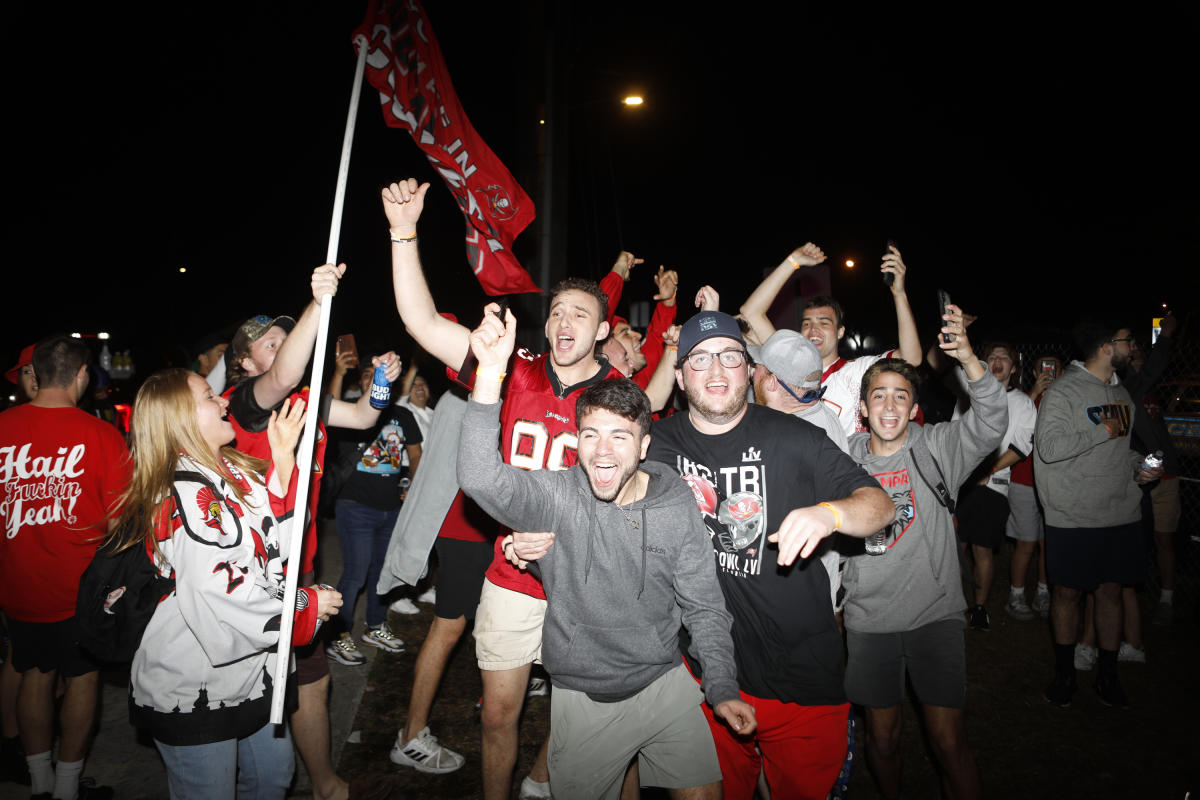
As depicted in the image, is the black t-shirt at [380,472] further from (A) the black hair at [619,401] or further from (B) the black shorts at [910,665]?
(B) the black shorts at [910,665]

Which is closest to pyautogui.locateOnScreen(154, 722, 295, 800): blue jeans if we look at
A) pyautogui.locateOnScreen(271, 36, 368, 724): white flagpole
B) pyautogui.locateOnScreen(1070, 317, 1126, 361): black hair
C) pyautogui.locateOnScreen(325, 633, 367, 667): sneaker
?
pyautogui.locateOnScreen(271, 36, 368, 724): white flagpole

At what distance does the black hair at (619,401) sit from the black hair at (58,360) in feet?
10.3

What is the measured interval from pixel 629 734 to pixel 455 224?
2124 cm

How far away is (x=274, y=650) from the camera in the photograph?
2.52 m

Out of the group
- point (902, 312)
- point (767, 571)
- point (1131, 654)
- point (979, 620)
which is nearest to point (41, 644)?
point (767, 571)

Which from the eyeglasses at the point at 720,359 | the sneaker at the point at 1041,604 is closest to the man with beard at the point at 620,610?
the eyeglasses at the point at 720,359

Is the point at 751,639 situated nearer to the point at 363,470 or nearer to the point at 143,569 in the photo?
the point at 143,569

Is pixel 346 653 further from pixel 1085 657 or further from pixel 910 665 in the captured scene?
pixel 1085 657

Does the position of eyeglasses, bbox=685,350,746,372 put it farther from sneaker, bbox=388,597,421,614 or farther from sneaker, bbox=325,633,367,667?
sneaker, bbox=388,597,421,614

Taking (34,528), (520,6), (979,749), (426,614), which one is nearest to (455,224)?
(520,6)

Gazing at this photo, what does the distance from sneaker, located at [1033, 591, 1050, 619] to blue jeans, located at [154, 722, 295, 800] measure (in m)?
7.25

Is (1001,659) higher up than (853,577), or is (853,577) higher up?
(853,577)

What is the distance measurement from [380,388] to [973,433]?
10.7ft

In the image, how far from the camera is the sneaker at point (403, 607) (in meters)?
6.45
